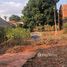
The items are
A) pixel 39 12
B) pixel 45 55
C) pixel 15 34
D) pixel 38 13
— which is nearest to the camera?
pixel 45 55

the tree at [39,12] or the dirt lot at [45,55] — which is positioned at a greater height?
the tree at [39,12]

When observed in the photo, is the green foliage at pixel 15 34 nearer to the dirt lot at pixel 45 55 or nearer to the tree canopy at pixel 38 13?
the dirt lot at pixel 45 55

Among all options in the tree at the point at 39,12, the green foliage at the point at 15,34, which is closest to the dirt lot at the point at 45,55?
the green foliage at the point at 15,34

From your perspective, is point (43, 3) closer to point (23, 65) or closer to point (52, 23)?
point (52, 23)

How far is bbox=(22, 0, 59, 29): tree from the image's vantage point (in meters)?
50.5

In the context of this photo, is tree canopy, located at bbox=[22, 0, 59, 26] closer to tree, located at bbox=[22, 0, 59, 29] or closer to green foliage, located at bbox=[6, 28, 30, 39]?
tree, located at bbox=[22, 0, 59, 29]

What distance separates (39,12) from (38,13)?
0.62 m

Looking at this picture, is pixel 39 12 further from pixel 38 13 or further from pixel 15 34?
pixel 15 34

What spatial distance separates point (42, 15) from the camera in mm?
50438

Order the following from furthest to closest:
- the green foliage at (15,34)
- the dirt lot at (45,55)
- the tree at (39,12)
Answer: the tree at (39,12) → the green foliage at (15,34) → the dirt lot at (45,55)

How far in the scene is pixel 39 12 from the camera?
168 ft

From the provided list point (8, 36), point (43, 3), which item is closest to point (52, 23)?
point (43, 3)

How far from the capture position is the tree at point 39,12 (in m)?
50.5

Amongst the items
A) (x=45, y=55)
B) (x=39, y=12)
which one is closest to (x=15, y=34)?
(x=45, y=55)
